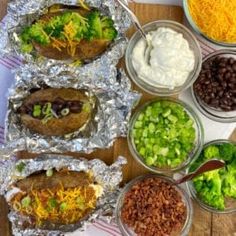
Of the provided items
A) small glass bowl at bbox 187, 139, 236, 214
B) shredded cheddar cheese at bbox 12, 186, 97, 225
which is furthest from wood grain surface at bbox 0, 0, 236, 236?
shredded cheddar cheese at bbox 12, 186, 97, 225

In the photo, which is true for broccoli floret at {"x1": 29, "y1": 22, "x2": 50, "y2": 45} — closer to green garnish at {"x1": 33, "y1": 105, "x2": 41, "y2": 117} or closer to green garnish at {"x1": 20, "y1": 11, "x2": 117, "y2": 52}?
green garnish at {"x1": 20, "y1": 11, "x2": 117, "y2": 52}

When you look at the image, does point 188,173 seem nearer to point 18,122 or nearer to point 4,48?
point 18,122

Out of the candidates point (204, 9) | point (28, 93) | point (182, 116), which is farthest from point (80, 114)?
point (204, 9)

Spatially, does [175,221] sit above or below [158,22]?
below

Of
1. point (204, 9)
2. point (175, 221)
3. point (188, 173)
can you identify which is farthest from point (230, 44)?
point (175, 221)

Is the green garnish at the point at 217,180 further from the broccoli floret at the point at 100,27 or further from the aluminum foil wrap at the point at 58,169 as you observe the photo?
the broccoli floret at the point at 100,27

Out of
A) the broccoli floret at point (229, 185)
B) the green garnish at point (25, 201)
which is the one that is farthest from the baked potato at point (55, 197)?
the broccoli floret at point (229, 185)

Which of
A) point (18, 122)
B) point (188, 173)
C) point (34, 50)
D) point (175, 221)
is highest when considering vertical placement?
point (34, 50)
